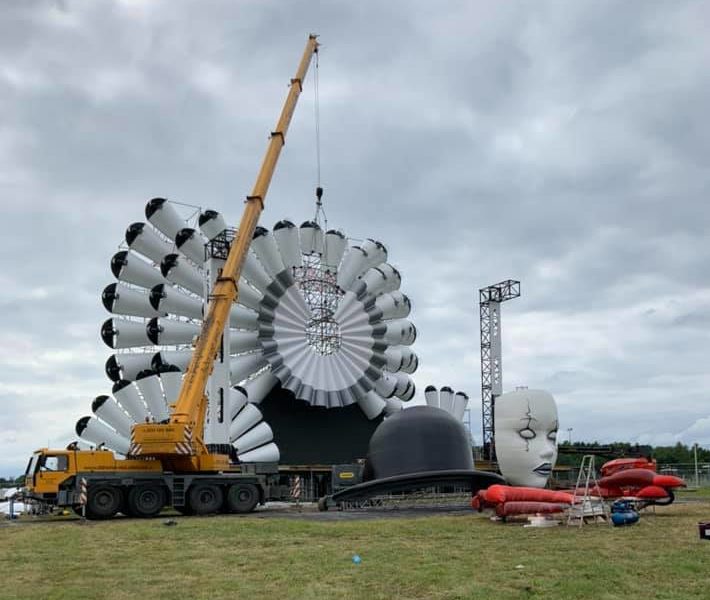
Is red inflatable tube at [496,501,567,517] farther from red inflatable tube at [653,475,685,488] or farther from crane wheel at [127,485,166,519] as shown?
crane wheel at [127,485,166,519]

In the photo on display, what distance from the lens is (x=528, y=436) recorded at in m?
28.0

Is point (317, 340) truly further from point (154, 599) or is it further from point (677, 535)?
point (154, 599)

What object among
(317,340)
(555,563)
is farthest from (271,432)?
(555,563)

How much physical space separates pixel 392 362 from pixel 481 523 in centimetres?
3640

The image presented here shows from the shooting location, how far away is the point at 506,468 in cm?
2823

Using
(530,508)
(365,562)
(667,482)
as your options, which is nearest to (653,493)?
(667,482)

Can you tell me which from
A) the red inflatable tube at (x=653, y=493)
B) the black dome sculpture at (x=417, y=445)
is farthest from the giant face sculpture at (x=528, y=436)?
the red inflatable tube at (x=653, y=493)

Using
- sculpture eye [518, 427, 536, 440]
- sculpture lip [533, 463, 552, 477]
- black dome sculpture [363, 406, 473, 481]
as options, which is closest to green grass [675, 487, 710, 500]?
black dome sculpture [363, 406, 473, 481]

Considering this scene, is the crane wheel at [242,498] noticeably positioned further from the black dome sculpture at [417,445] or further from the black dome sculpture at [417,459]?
the black dome sculpture at [417,445]

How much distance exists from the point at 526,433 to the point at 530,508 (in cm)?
579

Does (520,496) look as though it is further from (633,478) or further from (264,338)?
(264,338)

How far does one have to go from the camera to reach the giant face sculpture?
27.8 meters

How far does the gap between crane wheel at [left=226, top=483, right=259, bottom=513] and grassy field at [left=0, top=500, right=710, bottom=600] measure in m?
8.46

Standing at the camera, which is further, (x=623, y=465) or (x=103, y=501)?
(x=623, y=465)
